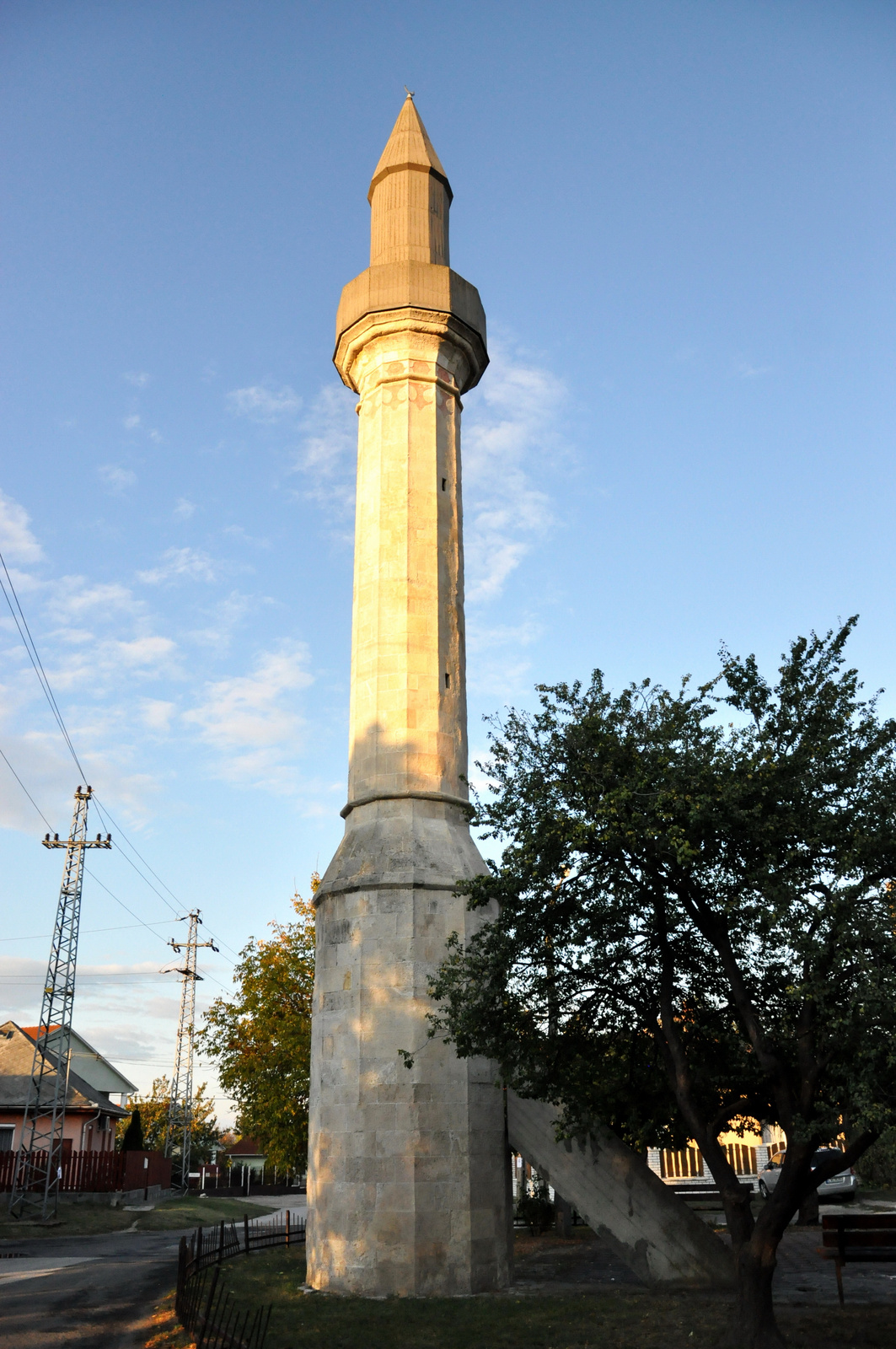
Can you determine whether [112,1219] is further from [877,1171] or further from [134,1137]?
[877,1171]

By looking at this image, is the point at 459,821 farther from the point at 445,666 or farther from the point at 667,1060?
the point at 667,1060

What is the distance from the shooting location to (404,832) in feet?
61.6

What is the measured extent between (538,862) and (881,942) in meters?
4.49

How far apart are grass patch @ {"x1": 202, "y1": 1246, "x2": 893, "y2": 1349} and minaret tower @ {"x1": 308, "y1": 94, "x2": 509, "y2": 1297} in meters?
1.21

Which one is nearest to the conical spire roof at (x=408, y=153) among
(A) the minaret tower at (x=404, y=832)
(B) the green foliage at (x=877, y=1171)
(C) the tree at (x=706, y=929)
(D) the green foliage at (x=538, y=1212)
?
(A) the minaret tower at (x=404, y=832)

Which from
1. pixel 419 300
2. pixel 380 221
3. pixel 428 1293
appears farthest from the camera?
pixel 380 221

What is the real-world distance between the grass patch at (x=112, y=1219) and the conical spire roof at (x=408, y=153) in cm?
3012

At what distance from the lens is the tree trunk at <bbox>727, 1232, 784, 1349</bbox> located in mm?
11734

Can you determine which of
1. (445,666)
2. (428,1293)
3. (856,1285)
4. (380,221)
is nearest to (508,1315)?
(428,1293)

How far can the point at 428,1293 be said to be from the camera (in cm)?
1598

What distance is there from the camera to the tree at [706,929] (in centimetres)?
1223

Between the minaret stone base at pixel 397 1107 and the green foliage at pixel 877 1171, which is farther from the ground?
the minaret stone base at pixel 397 1107

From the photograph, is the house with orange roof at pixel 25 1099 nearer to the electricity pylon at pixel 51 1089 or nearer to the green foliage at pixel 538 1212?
the electricity pylon at pixel 51 1089

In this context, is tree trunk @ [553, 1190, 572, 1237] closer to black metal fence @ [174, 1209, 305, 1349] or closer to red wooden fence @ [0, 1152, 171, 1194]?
black metal fence @ [174, 1209, 305, 1349]
